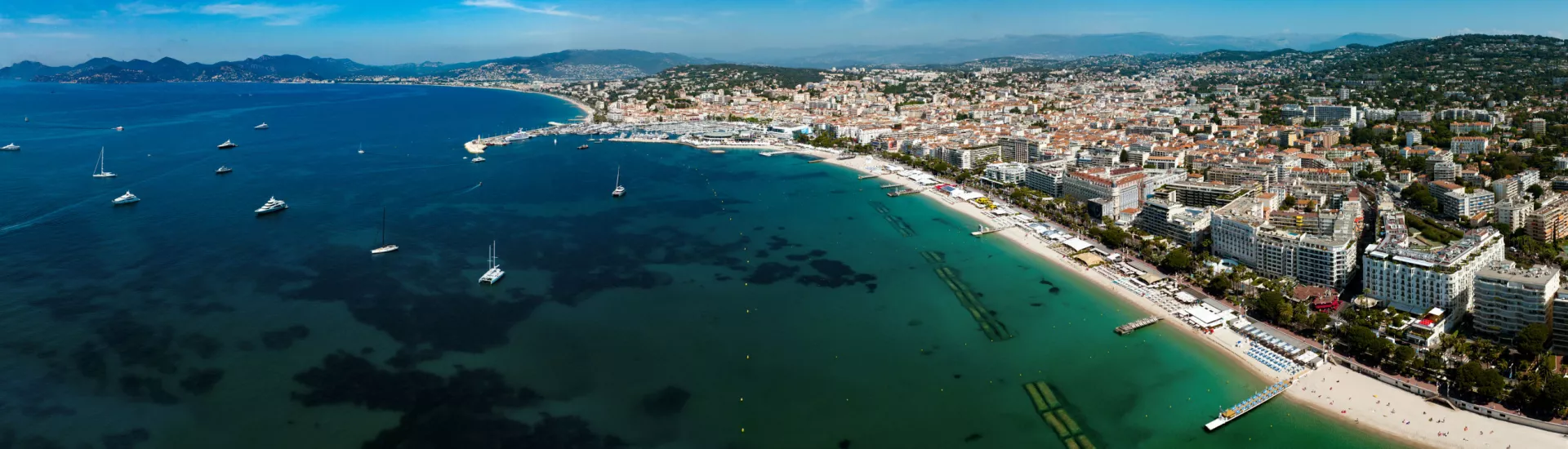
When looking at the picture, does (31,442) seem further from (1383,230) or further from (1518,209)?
(1518,209)

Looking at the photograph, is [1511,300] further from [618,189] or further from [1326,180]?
[618,189]

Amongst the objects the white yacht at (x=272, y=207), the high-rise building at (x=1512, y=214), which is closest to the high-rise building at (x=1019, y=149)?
the high-rise building at (x=1512, y=214)

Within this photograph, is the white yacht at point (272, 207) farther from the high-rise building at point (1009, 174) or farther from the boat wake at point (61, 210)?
the high-rise building at point (1009, 174)

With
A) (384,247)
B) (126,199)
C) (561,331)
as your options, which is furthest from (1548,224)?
(126,199)

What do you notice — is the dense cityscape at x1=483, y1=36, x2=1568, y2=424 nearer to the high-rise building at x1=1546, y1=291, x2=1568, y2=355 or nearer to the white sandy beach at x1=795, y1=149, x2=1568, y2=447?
the high-rise building at x1=1546, y1=291, x2=1568, y2=355

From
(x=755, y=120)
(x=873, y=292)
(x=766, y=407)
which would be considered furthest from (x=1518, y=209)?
(x=755, y=120)

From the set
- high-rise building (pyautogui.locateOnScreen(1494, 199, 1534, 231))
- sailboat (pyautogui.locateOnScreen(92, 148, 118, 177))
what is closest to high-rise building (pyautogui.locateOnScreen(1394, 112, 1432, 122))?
high-rise building (pyautogui.locateOnScreen(1494, 199, 1534, 231))
